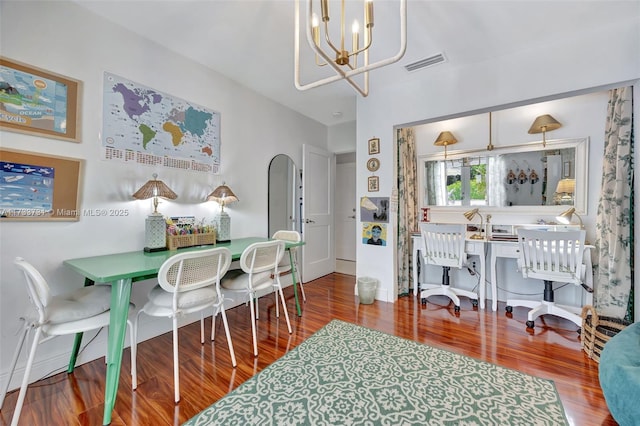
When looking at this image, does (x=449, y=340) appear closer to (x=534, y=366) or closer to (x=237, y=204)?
(x=534, y=366)

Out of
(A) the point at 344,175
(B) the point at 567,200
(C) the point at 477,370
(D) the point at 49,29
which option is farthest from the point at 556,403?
(A) the point at 344,175

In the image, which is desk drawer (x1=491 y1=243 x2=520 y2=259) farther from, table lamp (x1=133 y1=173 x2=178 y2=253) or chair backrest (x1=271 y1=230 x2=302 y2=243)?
table lamp (x1=133 y1=173 x2=178 y2=253)

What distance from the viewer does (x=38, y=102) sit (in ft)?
5.57

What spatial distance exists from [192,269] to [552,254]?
3.00 meters

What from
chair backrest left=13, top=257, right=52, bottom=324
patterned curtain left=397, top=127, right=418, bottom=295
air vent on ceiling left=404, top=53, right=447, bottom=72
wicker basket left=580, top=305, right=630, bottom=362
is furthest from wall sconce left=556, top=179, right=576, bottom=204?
chair backrest left=13, top=257, right=52, bottom=324

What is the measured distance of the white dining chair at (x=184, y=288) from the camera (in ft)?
4.98

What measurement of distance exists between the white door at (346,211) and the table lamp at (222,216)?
2.96 m

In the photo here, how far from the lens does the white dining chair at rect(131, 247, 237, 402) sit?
1.52m

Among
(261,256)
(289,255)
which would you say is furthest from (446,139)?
(261,256)

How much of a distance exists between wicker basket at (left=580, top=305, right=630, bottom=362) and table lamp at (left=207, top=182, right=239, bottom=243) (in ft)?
10.2

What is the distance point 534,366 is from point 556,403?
1.30ft

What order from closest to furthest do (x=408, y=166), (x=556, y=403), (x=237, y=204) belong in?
1. (x=556, y=403)
2. (x=237, y=204)
3. (x=408, y=166)

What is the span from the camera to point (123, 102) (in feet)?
6.83

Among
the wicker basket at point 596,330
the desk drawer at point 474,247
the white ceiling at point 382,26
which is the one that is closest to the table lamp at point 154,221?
the white ceiling at point 382,26
